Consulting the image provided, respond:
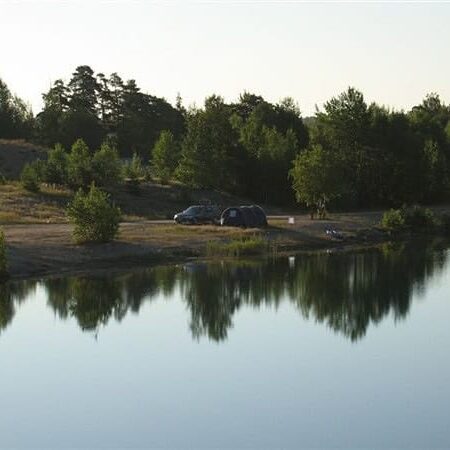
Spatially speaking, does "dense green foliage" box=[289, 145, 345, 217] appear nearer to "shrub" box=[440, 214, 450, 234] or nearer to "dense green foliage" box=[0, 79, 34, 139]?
"shrub" box=[440, 214, 450, 234]

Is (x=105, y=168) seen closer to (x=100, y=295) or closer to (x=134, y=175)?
(x=134, y=175)

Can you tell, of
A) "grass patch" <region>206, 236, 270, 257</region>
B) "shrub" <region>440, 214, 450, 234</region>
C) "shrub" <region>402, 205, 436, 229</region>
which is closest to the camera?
"grass patch" <region>206, 236, 270, 257</region>

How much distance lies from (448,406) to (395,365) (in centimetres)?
401

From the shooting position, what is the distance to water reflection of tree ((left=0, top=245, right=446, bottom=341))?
3212cm

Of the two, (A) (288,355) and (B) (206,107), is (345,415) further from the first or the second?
(B) (206,107)

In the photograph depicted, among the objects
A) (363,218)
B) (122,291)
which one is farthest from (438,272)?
(363,218)

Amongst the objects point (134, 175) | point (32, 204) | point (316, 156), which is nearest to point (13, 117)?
point (134, 175)

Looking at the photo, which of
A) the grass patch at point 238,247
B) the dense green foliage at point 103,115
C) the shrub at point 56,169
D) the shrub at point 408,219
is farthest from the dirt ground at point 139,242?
the dense green foliage at point 103,115

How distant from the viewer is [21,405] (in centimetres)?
1997

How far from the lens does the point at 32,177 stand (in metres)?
72.6

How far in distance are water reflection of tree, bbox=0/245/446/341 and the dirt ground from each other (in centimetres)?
219

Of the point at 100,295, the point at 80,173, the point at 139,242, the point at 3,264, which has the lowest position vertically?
the point at 100,295

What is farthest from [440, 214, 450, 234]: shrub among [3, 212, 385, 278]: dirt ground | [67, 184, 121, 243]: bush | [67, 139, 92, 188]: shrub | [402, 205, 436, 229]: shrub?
[67, 184, 121, 243]: bush

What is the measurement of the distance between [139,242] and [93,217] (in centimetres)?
377
